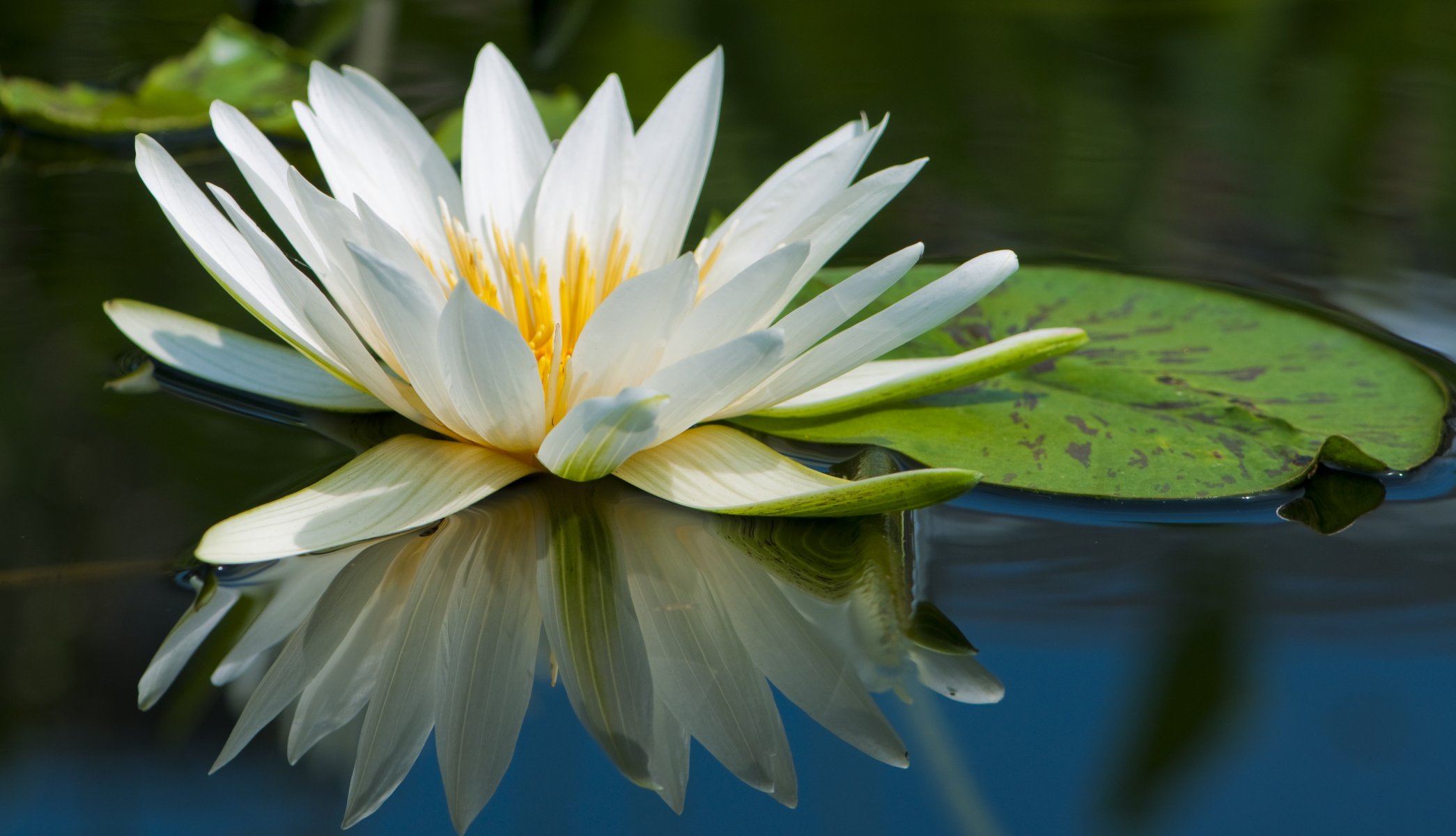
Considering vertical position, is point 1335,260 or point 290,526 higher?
point 1335,260

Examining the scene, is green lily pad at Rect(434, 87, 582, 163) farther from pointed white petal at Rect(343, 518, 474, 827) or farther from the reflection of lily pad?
pointed white petal at Rect(343, 518, 474, 827)

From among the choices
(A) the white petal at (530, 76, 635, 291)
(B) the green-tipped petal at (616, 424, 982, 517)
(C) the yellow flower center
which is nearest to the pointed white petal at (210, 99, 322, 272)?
(C) the yellow flower center

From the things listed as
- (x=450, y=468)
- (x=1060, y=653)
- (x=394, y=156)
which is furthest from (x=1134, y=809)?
(x=394, y=156)

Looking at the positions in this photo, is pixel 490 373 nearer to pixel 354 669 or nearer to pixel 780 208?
pixel 354 669

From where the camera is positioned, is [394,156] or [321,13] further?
[321,13]

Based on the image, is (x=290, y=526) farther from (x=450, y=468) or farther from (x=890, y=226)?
(x=890, y=226)

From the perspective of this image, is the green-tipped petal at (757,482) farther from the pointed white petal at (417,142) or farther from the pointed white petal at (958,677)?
the pointed white petal at (417,142)
